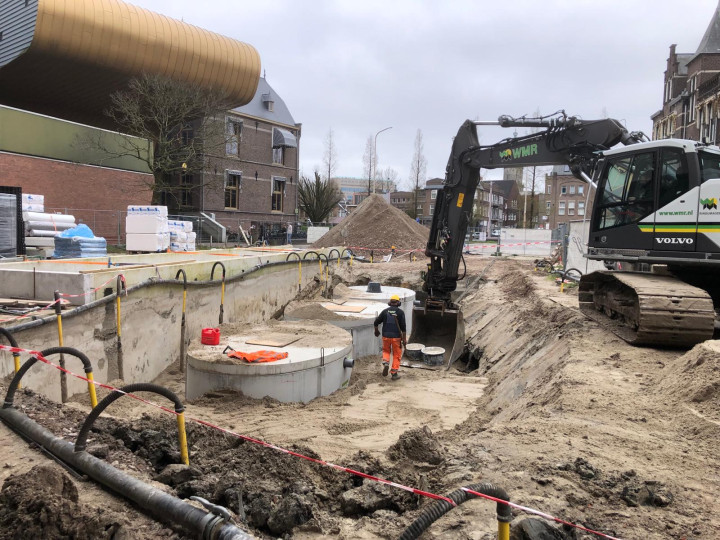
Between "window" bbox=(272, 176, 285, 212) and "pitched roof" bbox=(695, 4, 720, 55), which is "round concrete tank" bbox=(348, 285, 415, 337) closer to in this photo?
"window" bbox=(272, 176, 285, 212)

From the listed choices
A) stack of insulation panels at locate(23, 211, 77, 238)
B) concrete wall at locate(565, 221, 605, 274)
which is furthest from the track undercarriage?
stack of insulation panels at locate(23, 211, 77, 238)

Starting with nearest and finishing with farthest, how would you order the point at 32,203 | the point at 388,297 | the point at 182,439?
the point at 182,439 < the point at 388,297 < the point at 32,203

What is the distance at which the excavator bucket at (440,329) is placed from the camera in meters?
12.7

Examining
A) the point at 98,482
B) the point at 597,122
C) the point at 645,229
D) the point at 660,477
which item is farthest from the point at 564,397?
the point at 597,122

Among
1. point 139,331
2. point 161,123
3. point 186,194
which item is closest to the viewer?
point 139,331

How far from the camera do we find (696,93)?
41.3 metres

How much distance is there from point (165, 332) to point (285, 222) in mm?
35762

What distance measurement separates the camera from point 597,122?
10.2 m

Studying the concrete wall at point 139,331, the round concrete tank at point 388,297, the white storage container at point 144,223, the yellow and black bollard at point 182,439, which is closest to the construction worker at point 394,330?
the concrete wall at point 139,331

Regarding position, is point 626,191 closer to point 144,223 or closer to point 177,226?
point 144,223

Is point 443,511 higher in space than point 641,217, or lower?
lower

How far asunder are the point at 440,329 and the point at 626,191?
5408mm

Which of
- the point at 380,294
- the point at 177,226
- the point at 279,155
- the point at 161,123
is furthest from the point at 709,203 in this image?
the point at 279,155

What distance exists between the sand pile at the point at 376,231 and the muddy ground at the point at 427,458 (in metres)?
22.9
